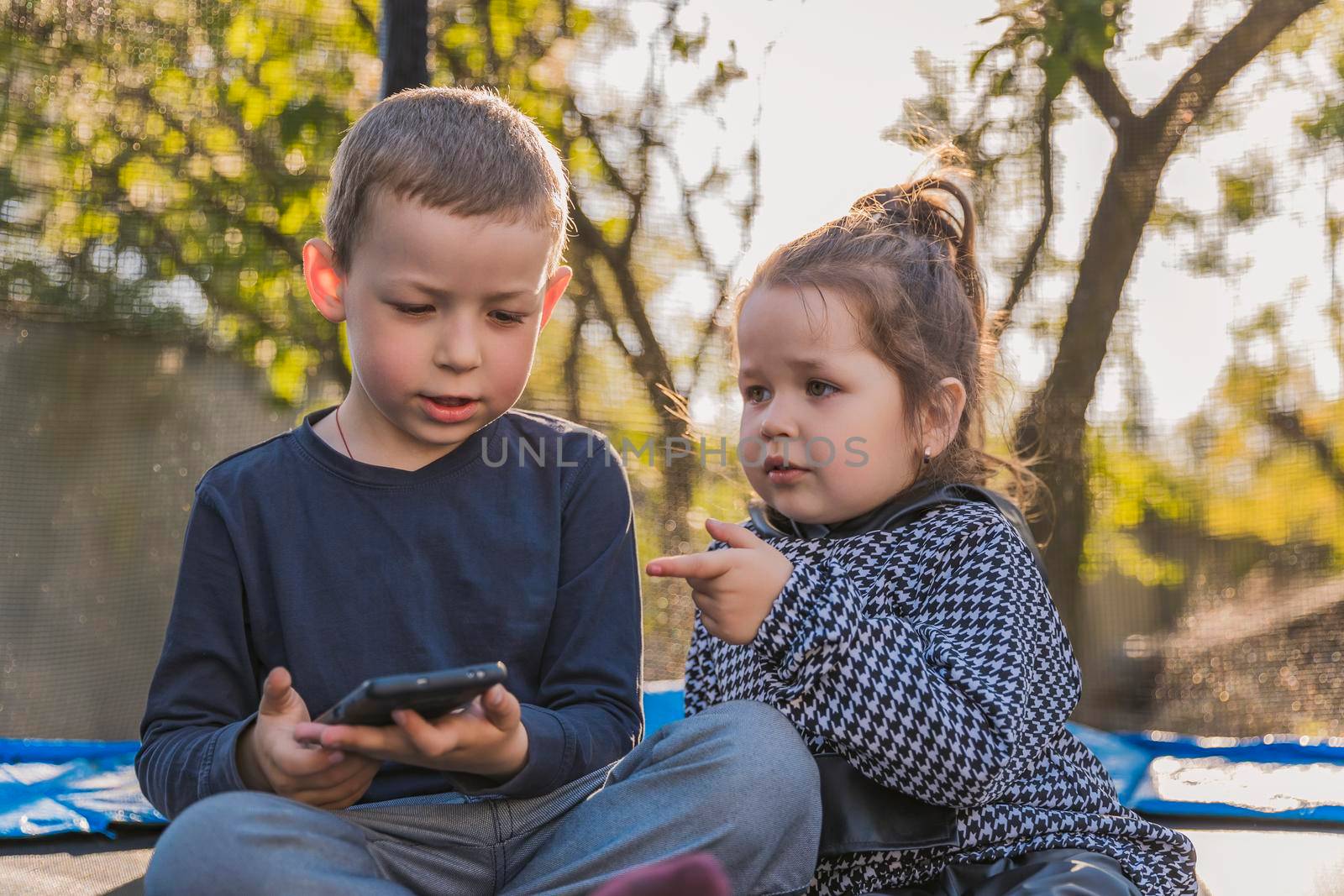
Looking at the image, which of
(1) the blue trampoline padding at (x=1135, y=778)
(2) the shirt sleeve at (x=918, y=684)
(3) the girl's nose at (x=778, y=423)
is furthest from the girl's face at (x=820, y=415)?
(1) the blue trampoline padding at (x=1135, y=778)

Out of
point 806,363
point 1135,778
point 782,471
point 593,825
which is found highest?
point 806,363

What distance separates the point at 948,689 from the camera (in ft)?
3.22

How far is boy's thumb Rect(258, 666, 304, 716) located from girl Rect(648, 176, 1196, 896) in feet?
0.96

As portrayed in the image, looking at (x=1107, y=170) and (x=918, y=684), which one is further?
(x=1107, y=170)

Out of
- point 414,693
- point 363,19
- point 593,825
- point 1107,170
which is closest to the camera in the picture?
point 414,693

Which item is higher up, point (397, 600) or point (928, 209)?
point (928, 209)

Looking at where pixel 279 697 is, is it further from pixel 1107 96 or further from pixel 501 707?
pixel 1107 96

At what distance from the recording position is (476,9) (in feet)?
7.68

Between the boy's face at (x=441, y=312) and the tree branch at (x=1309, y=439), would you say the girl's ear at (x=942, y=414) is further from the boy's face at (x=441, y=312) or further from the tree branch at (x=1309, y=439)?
the tree branch at (x=1309, y=439)

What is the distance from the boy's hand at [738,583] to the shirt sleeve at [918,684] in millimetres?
11

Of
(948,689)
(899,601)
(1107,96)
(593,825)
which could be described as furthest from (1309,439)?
(593,825)

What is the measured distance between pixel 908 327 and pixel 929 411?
0.09 meters

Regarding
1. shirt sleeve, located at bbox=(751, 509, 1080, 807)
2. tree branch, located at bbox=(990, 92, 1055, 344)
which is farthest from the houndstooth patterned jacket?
tree branch, located at bbox=(990, 92, 1055, 344)

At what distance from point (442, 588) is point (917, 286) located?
0.58 m
